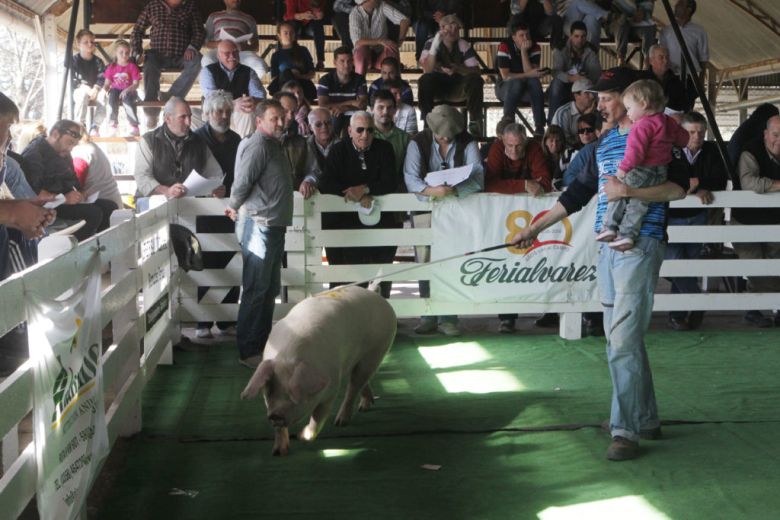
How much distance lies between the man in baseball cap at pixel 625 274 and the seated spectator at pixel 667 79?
245 inches

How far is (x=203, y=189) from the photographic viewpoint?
812cm

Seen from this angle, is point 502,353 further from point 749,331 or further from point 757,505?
point 757,505

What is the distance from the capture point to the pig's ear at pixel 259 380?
181 inches

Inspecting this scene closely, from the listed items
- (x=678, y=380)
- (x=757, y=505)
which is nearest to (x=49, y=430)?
(x=757, y=505)

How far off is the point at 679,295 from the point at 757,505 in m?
4.68

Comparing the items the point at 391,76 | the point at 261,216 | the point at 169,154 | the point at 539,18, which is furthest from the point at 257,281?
the point at 539,18

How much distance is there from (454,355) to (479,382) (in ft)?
3.25

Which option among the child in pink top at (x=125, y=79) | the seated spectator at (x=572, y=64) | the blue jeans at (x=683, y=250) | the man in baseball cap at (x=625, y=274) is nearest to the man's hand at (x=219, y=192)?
the man in baseball cap at (x=625, y=274)

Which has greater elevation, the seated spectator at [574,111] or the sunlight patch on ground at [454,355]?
the seated spectator at [574,111]

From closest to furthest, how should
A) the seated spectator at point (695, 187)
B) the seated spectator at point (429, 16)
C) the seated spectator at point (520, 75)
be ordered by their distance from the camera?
the seated spectator at point (695, 187) < the seated spectator at point (520, 75) < the seated spectator at point (429, 16)

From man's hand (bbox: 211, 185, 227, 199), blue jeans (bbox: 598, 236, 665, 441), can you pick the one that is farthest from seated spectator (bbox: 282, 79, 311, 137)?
blue jeans (bbox: 598, 236, 665, 441)

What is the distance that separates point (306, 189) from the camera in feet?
27.4

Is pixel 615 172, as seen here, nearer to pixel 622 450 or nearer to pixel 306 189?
pixel 622 450

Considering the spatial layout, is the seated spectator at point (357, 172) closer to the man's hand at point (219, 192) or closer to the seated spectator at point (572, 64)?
the man's hand at point (219, 192)
